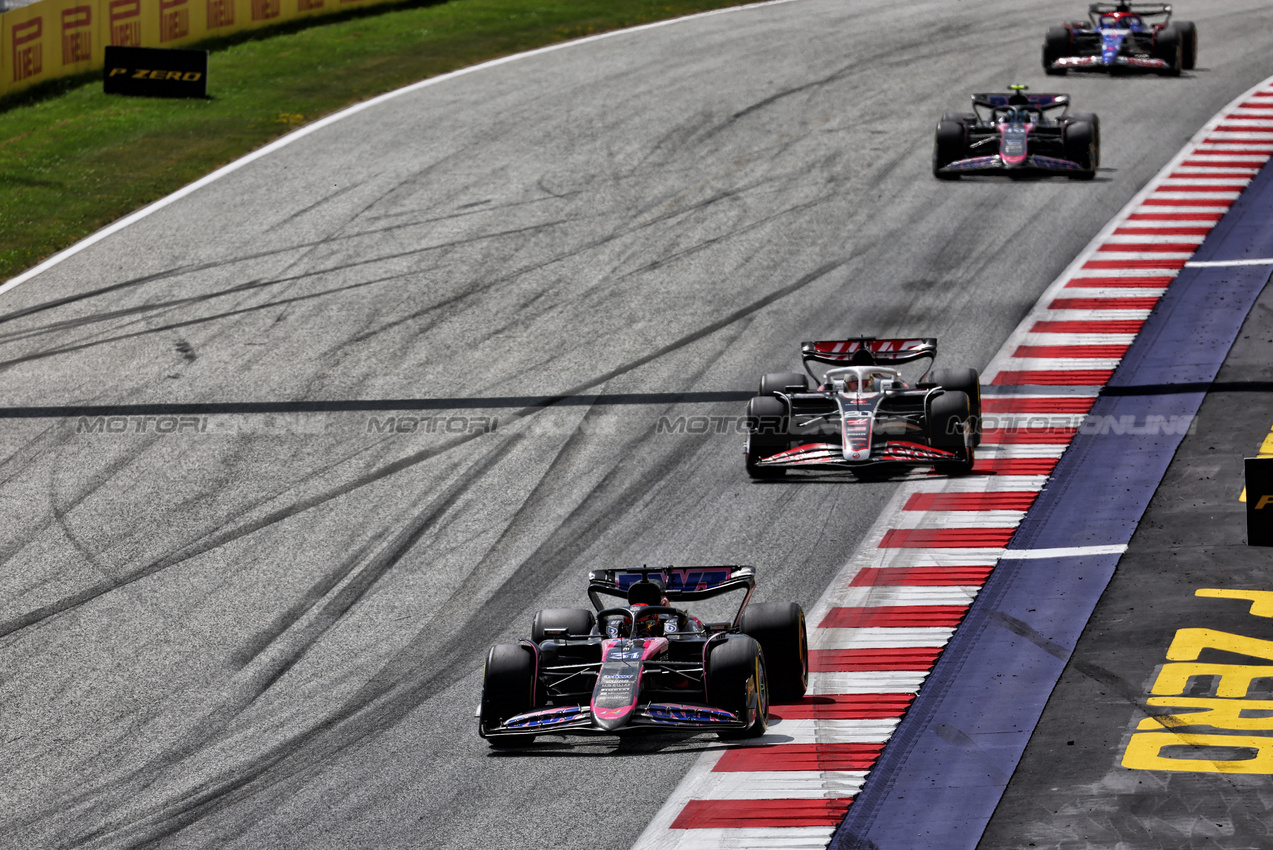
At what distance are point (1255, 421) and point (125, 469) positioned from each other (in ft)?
37.2

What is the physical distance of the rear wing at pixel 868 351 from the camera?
16.3 meters

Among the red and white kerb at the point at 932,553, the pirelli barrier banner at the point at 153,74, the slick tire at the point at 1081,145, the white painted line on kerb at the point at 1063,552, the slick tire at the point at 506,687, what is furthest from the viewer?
the pirelli barrier banner at the point at 153,74

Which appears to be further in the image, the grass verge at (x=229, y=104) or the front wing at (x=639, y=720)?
the grass verge at (x=229, y=104)

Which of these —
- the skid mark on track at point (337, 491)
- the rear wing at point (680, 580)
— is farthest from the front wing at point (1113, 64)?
the rear wing at point (680, 580)

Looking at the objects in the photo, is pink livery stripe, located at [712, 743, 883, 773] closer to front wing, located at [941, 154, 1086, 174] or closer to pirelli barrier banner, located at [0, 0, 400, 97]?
front wing, located at [941, 154, 1086, 174]

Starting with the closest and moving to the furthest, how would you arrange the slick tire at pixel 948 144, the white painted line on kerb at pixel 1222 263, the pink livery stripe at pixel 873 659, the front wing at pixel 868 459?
the pink livery stripe at pixel 873 659 < the front wing at pixel 868 459 < the white painted line on kerb at pixel 1222 263 < the slick tire at pixel 948 144

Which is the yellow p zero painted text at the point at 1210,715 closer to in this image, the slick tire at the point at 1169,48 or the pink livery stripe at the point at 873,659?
the pink livery stripe at the point at 873,659

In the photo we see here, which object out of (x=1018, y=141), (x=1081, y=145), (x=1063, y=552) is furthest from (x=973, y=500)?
(x=1081, y=145)

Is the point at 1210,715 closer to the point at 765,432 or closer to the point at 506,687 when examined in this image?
the point at 506,687

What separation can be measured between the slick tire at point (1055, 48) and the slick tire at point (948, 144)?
258 inches

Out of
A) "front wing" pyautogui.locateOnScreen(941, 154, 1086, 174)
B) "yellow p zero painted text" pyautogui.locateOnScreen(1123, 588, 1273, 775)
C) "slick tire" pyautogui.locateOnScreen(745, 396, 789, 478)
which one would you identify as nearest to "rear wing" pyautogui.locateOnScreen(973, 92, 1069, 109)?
"front wing" pyautogui.locateOnScreen(941, 154, 1086, 174)

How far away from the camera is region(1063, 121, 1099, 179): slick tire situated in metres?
24.1

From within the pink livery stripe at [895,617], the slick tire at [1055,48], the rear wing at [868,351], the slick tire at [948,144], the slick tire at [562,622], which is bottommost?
the pink livery stripe at [895,617]

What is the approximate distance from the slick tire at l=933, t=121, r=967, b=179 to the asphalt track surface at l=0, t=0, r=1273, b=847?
43cm
